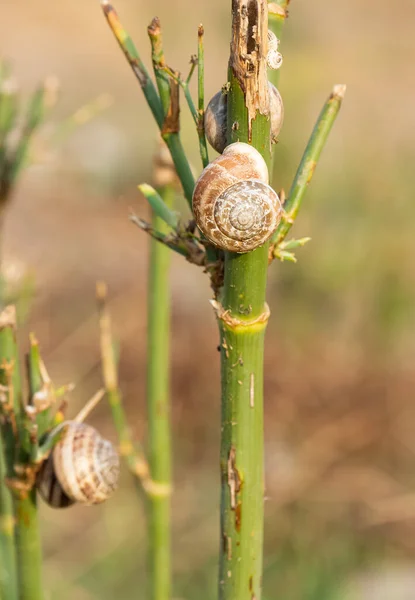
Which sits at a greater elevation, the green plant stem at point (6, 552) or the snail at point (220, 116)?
the snail at point (220, 116)

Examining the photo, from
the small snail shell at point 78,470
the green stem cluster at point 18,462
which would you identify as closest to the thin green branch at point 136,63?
the green stem cluster at point 18,462

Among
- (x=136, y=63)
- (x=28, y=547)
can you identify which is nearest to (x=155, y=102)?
(x=136, y=63)

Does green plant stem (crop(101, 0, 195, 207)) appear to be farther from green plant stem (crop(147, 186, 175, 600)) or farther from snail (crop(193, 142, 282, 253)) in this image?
green plant stem (crop(147, 186, 175, 600))

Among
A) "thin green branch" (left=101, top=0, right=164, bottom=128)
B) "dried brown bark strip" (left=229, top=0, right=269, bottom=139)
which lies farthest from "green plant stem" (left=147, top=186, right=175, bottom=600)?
"dried brown bark strip" (left=229, top=0, right=269, bottom=139)

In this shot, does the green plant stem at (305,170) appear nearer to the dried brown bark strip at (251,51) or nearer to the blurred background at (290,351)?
the dried brown bark strip at (251,51)

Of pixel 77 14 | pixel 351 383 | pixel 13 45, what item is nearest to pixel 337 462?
pixel 351 383

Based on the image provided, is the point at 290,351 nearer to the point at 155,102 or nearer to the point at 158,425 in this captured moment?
the point at 158,425
